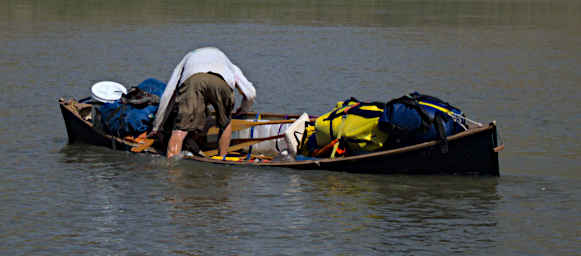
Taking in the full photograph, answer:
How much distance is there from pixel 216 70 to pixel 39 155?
2982 mm

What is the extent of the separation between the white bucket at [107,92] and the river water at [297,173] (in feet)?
2.43

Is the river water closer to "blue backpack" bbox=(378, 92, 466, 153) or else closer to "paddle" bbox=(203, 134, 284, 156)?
"paddle" bbox=(203, 134, 284, 156)

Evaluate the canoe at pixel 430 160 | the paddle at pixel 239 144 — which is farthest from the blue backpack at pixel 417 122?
the paddle at pixel 239 144

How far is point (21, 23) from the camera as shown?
3712 cm

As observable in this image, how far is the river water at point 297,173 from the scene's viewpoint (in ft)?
29.7

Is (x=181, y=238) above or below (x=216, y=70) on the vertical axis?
below

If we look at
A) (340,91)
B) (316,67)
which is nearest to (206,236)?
(340,91)

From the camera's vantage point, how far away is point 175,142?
12.2 metres

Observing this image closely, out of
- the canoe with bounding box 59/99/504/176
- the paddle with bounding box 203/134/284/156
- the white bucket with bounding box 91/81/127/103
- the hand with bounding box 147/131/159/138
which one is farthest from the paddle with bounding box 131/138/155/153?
the canoe with bounding box 59/99/504/176

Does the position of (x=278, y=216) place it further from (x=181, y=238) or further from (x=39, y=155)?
(x=39, y=155)

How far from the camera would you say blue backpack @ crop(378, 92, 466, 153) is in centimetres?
1080

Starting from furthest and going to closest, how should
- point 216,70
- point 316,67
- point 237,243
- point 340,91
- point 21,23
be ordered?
point 21,23, point 316,67, point 340,91, point 216,70, point 237,243

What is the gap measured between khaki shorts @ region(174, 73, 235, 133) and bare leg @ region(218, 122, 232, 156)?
22 cm

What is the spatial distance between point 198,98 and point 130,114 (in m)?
1.29
